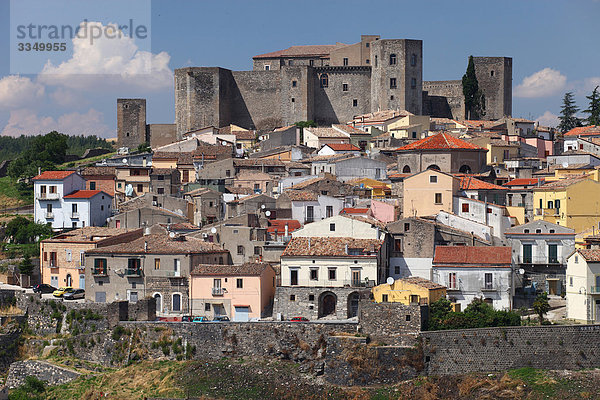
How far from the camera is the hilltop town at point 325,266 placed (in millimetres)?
39375

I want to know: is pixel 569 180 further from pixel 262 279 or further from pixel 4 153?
pixel 4 153

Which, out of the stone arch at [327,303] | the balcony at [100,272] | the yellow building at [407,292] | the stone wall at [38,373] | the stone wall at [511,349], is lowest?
the stone wall at [38,373]

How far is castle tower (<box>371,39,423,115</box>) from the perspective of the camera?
91.6m

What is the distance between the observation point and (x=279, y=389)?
3881cm

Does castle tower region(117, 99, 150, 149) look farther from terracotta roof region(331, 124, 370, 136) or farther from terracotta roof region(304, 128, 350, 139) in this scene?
terracotta roof region(331, 124, 370, 136)

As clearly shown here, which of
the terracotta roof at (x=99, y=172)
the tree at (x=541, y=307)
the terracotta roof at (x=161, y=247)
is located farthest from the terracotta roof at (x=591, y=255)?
the terracotta roof at (x=99, y=172)

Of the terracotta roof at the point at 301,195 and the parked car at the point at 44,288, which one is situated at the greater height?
the terracotta roof at the point at 301,195

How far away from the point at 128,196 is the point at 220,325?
26.1 m

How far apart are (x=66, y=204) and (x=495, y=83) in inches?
1917

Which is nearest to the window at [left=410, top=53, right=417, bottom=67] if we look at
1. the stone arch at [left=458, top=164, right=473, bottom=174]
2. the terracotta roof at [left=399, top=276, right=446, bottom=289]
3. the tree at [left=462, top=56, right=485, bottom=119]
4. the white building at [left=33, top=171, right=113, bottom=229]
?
the tree at [left=462, top=56, right=485, bottom=119]

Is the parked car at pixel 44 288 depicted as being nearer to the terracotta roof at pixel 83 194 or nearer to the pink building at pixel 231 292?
the pink building at pixel 231 292

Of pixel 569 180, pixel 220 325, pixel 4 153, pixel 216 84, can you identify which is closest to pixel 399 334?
pixel 220 325

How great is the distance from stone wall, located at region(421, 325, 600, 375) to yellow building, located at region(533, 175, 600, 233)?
1409cm

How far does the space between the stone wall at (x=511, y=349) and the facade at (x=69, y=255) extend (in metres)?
18.3
